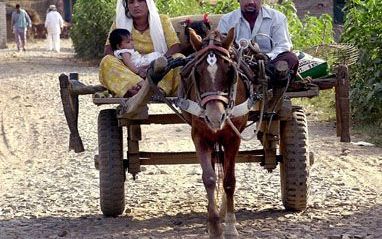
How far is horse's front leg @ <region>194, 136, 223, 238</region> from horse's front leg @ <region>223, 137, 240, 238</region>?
Answer: 0.68 ft

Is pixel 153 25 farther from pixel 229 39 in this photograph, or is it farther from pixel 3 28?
pixel 3 28

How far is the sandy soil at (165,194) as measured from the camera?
796cm

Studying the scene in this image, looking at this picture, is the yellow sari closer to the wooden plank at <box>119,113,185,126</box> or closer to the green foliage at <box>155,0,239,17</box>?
the wooden plank at <box>119,113,185,126</box>

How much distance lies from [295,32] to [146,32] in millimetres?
11021

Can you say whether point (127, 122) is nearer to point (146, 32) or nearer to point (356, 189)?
point (146, 32)

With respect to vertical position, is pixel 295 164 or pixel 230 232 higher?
pixel 295 164

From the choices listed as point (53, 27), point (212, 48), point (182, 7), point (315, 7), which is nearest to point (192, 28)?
point (212, 48)

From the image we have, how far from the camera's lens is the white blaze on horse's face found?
6.77 m

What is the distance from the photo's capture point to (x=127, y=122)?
8.01 m

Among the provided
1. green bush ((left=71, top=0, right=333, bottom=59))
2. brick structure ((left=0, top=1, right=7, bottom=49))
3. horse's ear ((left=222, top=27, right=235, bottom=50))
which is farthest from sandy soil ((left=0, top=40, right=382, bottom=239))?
brick structure ((left=0, top=1, right=7, bottom=49))

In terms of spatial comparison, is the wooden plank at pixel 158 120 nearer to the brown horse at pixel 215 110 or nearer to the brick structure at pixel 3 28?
the brown horse at pixel 215 110

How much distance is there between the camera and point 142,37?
8.48 meters

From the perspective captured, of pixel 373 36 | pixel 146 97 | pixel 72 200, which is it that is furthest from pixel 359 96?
pixel 146 97

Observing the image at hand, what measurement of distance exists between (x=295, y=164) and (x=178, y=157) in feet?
3.41
